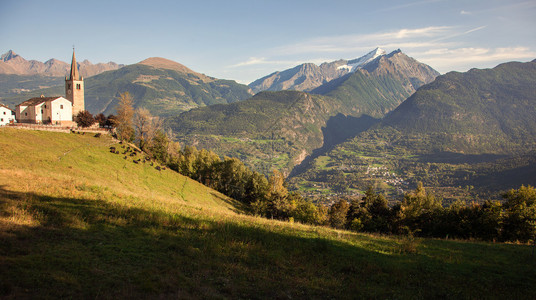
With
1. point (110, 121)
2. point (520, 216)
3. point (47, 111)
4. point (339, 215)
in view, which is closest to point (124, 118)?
point (110, 121)

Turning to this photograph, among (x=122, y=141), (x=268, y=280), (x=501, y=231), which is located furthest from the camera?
(x=122, y=141)

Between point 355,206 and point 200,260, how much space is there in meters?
62.9

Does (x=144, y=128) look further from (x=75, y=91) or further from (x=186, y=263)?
(x=186, y=263)

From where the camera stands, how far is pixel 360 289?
433 inches

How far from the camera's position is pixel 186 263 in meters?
11.3

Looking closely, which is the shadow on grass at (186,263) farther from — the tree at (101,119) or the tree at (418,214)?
the tree at (101,119)

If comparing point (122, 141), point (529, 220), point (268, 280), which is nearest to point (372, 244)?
point (268, 280)

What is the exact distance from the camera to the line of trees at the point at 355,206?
111 ft

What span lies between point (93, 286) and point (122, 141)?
71.1m

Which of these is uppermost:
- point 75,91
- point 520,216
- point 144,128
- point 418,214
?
point 75,91

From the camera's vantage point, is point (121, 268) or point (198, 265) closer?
point (121, 268)

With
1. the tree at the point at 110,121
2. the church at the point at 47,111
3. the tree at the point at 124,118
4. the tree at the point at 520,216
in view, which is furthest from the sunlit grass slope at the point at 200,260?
the church at the point at 47,111

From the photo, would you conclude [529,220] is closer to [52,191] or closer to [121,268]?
[121,268]

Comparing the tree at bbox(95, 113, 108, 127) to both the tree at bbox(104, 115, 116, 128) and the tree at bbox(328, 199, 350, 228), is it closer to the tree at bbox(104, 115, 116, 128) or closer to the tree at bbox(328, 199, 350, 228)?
the tree at bbox(104, 115, 116, 128)
